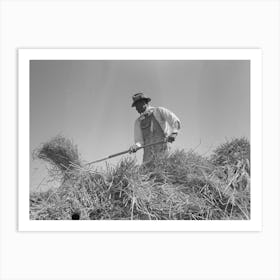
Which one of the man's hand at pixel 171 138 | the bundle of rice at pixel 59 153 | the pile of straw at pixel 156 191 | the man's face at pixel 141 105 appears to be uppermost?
the man's face at pixel 141 105

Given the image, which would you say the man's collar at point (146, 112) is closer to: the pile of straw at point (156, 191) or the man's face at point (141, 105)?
the man's face at point (141, 105)

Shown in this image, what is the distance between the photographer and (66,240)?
9.84ft

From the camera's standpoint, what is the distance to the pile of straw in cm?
296

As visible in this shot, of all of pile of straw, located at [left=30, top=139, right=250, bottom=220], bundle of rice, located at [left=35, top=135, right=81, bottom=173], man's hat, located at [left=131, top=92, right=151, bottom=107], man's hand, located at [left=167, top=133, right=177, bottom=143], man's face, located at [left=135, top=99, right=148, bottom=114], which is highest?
man's hat, located at [left=131, top=92, right=151, bottom=107]

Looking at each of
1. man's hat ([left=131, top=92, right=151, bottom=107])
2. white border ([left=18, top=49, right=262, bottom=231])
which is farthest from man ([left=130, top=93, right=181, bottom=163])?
white border ([left=18, top=49, right=262, bottom=231])

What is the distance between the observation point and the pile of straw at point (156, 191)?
296 cm

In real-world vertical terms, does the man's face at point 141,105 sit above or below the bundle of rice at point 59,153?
above

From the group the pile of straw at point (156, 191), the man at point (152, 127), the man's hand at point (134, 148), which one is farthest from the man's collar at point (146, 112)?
the pile of straw at point (156, 191)

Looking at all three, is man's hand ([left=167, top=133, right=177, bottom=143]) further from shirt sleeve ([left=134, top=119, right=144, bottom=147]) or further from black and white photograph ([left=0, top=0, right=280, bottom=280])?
shirt sleeve ([left=134, top=119, right=144, bottom=147])
